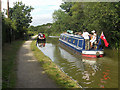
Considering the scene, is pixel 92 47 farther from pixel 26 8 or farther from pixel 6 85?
pixel 26 8

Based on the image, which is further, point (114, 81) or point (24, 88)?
point (114, 81)

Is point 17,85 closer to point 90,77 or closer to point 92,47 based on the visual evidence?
point 90,77

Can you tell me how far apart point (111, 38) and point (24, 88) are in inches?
501

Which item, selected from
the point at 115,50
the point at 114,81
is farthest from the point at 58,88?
the point at 115,50

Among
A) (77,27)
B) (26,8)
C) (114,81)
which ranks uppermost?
(26,8)

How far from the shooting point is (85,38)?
38.0 ft

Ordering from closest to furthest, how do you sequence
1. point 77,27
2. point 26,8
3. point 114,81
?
point 114,81, point 77,27, point 26,8

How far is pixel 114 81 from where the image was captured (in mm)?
6020

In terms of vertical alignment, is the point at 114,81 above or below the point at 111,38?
below

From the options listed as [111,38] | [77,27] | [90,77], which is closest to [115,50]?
[111,38]

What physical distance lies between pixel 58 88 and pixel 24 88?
1062 millimetres

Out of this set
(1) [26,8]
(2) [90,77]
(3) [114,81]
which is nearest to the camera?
(3) [114,81]

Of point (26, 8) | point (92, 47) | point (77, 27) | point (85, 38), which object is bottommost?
point (92, 47)

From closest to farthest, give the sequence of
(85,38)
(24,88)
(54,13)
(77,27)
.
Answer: (24,88) < (85,38) < (77,27) < (54,13)
